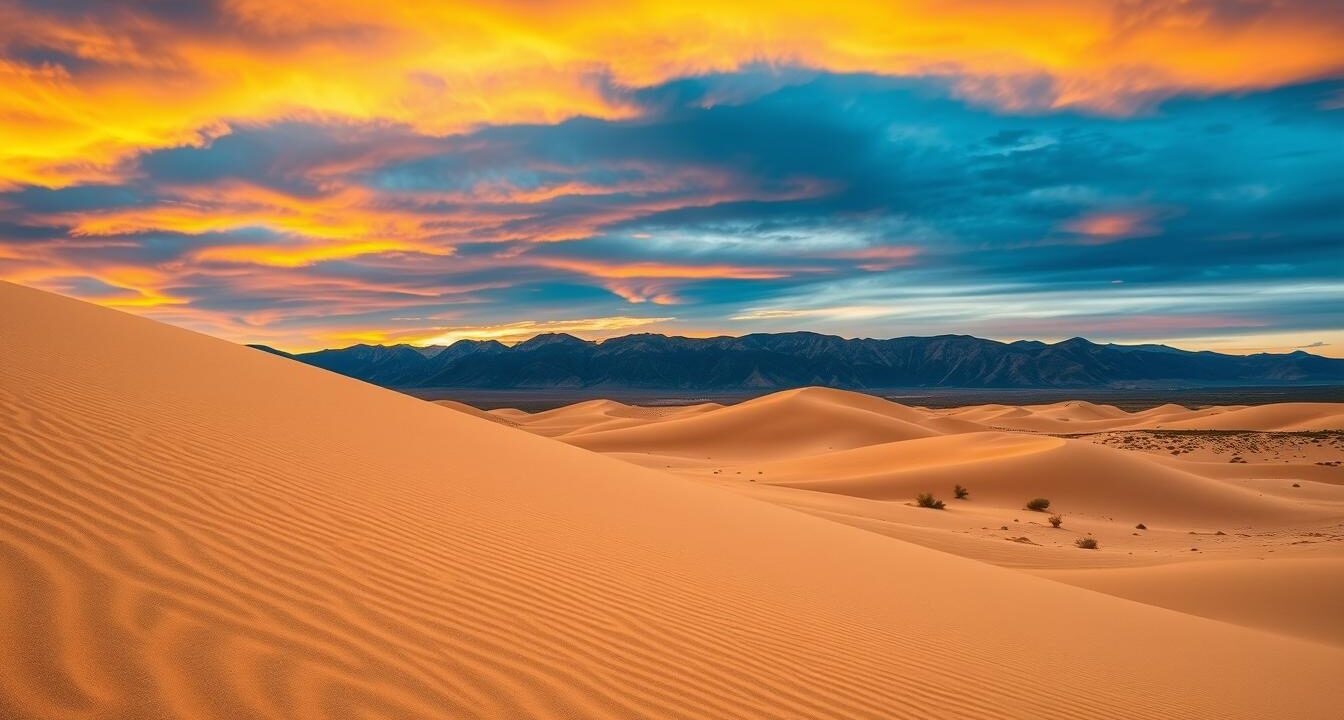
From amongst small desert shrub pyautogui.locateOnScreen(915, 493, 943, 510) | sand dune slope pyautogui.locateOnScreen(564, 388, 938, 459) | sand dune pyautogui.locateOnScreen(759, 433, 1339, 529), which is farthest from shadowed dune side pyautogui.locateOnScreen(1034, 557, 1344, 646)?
sand dune slope pyautogui.locateOnScreen(564, 388, 938, 459)

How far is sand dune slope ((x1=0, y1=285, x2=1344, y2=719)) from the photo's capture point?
2.80m

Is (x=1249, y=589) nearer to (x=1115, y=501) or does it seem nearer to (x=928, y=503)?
(x=928, y=503)

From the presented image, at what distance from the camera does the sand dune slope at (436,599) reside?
2.80 meters

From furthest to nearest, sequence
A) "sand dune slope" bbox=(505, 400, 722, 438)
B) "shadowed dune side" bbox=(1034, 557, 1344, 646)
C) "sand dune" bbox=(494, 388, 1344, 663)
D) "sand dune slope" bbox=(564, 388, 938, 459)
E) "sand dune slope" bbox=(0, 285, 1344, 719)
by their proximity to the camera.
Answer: "sand dune slope" bbox=(505, 400, 722, 438), "sand dune slope" bbox=(564, 388, 938, 459), "sand dune" bbox=(494, 388, 1344, 663), "shadowed dune side" bbox=(1034, 557, 1344, 646), "sand dune slope" bbox=(0, 285, 1344, 719)

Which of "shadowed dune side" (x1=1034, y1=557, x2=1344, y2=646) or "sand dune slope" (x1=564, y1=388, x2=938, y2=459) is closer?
"shadowed dune side" (x1=1034, y1=557, x2=1344, y2=646)

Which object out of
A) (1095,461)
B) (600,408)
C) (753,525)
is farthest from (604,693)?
(600,408)

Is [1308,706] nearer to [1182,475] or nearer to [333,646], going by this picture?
[333,646]

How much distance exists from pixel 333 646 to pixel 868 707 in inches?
110

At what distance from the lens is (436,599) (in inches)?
156

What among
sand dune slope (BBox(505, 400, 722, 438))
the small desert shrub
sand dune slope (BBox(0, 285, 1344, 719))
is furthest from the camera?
sand dune slope (BBox(505, 400, 722, 438))

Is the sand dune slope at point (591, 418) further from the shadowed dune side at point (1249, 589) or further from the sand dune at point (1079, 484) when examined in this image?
the shadowed dune side at point (1249, 589)

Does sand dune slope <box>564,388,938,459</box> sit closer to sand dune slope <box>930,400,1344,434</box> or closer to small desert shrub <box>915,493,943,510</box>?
sand dune slope <box>930,400,1344,434</box>

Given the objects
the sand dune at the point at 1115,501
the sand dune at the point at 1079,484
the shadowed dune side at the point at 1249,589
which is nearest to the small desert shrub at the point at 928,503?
the sand dune at the point at 1115,501

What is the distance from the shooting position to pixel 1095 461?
85.1 ft
